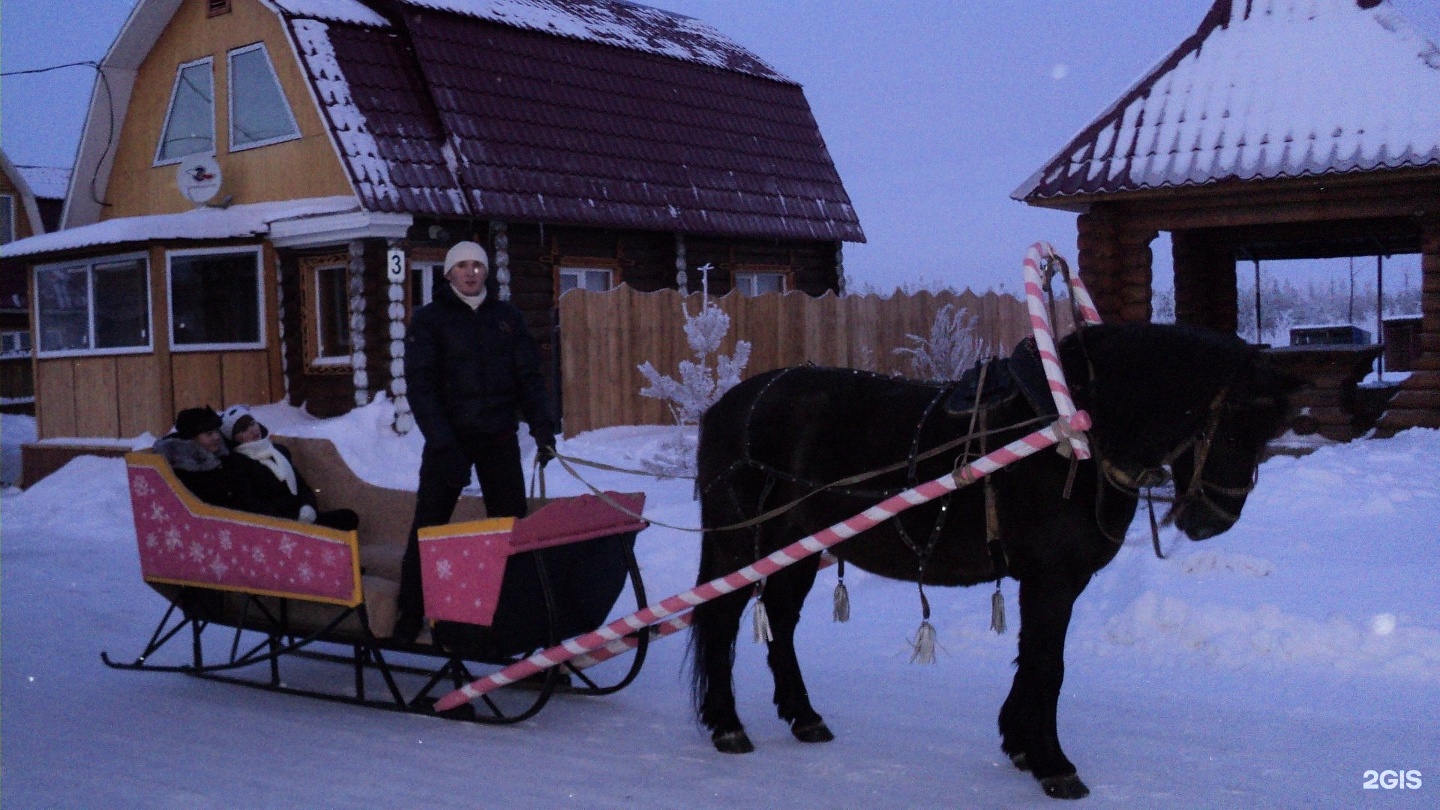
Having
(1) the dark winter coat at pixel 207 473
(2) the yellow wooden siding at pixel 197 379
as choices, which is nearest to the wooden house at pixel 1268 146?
(1) the dark winter coat at pixel 207 473

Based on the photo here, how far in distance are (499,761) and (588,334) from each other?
9.95m

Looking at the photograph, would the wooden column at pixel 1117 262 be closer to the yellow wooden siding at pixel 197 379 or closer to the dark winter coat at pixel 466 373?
the dark winter coat at pixel 466 373

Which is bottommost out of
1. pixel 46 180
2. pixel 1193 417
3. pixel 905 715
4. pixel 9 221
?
pixel 905 715

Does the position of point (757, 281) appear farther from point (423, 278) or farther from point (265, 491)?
point (265, 491)

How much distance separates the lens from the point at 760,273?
67.3 ft

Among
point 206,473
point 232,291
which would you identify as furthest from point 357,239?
point 206,473

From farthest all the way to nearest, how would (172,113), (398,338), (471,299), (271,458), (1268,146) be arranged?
1. (172,113)
2. (398,338)
3. (1268,146)
4. (271,458)
5. (471,299)

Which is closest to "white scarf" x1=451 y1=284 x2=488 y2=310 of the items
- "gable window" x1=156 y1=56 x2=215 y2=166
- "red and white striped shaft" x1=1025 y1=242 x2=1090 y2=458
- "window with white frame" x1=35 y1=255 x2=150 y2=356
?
"red and white striped shaft" x1=1025 y1=242 x2=1090 y2=458

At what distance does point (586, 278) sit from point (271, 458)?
11.4 metres

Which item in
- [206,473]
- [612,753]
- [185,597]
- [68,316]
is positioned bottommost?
[612,753]

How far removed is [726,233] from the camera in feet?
61.1

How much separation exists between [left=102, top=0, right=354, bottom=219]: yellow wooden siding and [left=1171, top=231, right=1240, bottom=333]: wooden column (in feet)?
34.3

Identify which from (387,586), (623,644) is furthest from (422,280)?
(623,644)

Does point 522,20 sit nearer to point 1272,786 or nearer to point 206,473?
point 206,473
